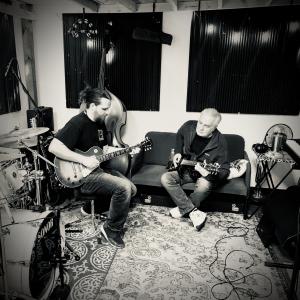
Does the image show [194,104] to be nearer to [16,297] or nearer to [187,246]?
[187,246]

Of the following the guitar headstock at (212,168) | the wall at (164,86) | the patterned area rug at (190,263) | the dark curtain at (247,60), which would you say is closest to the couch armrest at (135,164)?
the patterned area rug at (190,263)

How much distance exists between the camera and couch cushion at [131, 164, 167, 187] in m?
3.50

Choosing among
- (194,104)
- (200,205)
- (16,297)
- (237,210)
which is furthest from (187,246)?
(194,104)

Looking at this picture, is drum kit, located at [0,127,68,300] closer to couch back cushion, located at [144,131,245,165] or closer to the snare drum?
the snare drum

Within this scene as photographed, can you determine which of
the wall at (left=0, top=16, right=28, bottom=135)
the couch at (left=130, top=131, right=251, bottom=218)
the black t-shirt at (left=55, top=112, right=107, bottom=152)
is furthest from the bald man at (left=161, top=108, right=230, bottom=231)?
the wall at (left=0, top=16, right=28, bottom=135)

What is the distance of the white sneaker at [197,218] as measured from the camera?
3137 millimetres

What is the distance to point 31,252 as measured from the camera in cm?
191

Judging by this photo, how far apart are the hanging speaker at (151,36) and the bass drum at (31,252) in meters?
2.55

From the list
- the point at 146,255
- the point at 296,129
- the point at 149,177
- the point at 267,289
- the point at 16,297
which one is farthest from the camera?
the point at 296,129

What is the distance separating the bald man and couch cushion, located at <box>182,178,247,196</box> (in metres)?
0.06

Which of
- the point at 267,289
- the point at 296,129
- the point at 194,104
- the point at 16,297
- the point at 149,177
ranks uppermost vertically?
the point at 194,104

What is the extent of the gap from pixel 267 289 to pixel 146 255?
1050 millimetres

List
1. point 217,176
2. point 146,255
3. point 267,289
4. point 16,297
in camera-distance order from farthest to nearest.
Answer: point 217,176
point 146,255
point 267,289
point 16,297

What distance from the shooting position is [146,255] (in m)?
2.71
